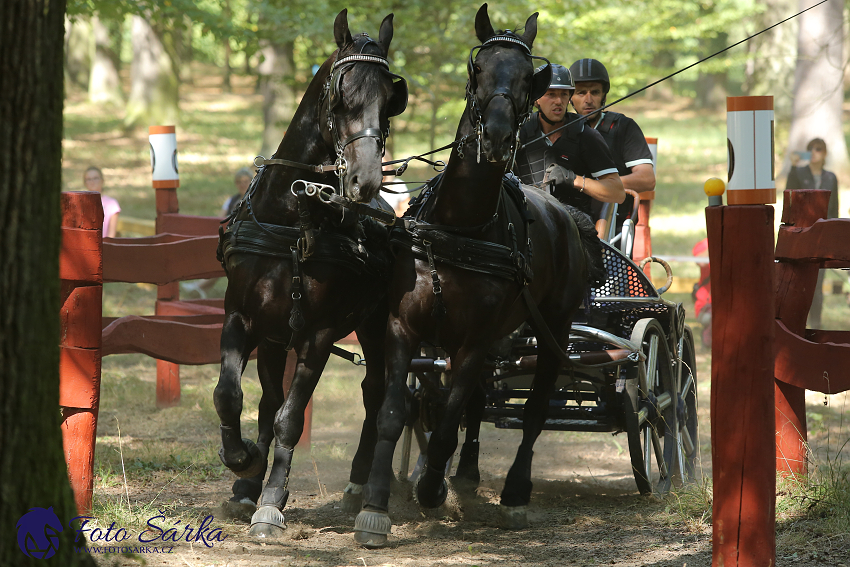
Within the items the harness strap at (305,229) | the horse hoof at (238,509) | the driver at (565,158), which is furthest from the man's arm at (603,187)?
the horse hoof at (238,509)

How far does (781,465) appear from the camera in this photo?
4336 millimetres

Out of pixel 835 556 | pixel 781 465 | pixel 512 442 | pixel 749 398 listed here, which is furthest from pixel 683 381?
pixel 749 398

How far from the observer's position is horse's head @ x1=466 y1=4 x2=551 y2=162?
12.4 feet

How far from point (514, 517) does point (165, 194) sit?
4.08 metres

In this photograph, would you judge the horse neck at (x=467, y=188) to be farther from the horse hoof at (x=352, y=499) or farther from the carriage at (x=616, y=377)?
the horse hoof at (x=352, y=499)

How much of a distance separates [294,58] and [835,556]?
13764 mm

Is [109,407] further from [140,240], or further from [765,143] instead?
[765,143]

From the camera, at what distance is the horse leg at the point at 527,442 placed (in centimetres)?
469

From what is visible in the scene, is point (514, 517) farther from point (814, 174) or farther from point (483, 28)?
point (814, 174)

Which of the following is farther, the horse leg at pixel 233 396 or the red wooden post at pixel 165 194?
the red wooden post at pixel 165 194

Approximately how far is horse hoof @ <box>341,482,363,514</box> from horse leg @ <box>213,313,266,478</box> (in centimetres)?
77

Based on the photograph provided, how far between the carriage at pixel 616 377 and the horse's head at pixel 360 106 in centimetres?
133

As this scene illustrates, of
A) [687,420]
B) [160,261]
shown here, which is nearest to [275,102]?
[160,261]

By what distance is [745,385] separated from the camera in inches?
123
